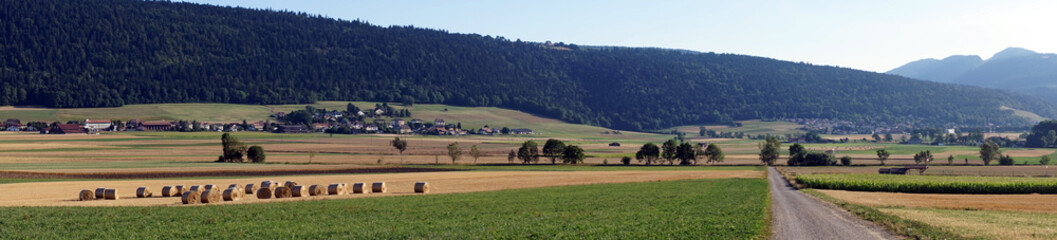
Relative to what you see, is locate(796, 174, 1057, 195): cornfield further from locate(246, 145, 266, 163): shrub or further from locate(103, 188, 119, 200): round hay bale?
locate(246, 145, 266, 163): shrub

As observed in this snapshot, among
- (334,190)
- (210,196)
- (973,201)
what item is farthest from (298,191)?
(973,201)

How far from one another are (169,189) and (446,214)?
24.6 metres

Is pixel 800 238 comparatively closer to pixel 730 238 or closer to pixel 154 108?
pixel 730 238

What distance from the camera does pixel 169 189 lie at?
48688 millimetres

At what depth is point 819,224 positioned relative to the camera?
31891 mm

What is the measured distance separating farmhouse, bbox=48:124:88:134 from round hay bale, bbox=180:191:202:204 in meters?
122

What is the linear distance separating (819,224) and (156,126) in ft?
563

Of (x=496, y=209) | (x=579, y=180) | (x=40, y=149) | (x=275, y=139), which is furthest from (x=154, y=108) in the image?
(x=496, y=209)

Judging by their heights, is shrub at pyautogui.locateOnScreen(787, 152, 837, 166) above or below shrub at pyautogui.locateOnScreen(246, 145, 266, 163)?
below

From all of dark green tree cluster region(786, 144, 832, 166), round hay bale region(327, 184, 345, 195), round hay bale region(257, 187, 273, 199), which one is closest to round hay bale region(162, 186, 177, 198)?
round hay bale region(257, 187, 273, 199)

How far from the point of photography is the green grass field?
2620cm

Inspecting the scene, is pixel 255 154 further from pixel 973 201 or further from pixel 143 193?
pixel 973 201

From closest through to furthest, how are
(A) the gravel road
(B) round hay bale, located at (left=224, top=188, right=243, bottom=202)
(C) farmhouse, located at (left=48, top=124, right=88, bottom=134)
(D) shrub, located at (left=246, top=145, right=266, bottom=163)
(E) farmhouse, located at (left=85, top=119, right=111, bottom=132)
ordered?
(A) the gravel road → (B) round hay bale, located at (left=224, top=188, right=243, bottom=202) → (D) shrub, located at (left=246, top=145, right=266, bottom=163) → (C) farmhouse, located at (left=48, top=124, right=88, bottom=134) → (E) farmhouse, located at (left=85, top=119, right=111, bottom=132)

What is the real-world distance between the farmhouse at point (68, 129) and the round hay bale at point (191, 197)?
4809 inches
